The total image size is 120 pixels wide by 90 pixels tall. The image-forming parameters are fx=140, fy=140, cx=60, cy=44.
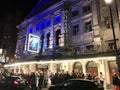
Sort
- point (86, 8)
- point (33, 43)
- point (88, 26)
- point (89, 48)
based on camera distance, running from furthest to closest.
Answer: point (33, 43)
point (86, 8)
point (88, 26)
point (89, 48)

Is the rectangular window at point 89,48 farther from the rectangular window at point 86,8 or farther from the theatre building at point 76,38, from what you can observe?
the rectangular window at point 86,8

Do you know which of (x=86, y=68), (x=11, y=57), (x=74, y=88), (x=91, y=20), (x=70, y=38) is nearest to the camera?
(x=74, y=88)

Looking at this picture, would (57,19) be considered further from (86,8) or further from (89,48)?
(89,48)

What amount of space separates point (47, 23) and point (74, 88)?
19.3m

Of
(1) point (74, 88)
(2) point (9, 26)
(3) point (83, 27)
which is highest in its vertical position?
(2) point (9, 26)

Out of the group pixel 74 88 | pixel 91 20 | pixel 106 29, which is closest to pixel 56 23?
pixel 91 20

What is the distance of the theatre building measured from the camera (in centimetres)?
1717

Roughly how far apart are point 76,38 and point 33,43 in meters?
8.77

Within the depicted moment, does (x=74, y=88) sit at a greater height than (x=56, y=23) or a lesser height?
lesser

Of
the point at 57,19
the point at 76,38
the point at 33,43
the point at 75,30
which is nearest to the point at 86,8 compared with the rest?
the point at 75,30

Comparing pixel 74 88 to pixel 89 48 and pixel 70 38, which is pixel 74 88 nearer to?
pixel 89 48

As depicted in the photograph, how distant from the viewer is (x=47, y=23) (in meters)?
28.0

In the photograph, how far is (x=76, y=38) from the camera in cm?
2183

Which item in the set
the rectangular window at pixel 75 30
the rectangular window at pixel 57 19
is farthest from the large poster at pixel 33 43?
the rectangular window at pixel 75 30
